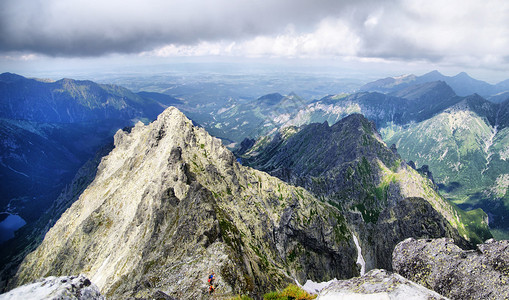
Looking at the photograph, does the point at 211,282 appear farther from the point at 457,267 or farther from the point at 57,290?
the point at 457,267

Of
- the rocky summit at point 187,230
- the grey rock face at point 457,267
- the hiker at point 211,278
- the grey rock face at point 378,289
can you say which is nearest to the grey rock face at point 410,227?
the rocky summit at point 187,230

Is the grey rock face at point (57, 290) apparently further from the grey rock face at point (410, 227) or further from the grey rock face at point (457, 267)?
the grey rock face at point (410, 227)

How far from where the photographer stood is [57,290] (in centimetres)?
2091

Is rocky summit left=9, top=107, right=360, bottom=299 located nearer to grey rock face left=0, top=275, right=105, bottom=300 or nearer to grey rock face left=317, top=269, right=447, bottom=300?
grey rock face left=0, top=275, right=105, bottom=300

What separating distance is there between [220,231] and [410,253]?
35.0 m

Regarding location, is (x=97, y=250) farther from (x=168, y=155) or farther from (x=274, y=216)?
(x=274, y=216)

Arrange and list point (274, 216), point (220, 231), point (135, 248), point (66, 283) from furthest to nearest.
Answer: point (274, 216), point (135, 248), point (220, 231), point (66, 283)

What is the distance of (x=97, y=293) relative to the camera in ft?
75.7

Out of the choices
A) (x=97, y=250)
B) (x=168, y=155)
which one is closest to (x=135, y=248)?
(x=97, y=250)

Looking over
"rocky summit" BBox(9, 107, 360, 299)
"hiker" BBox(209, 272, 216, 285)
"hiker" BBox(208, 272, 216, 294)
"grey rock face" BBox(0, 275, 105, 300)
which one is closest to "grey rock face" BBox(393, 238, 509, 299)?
"rocky summit" BBox(9, 107, 360, 299)

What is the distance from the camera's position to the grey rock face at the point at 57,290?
20438mm

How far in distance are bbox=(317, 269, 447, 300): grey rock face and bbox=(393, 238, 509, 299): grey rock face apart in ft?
20.5

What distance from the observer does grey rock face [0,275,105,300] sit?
2044cm

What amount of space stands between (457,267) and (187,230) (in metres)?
45.8
